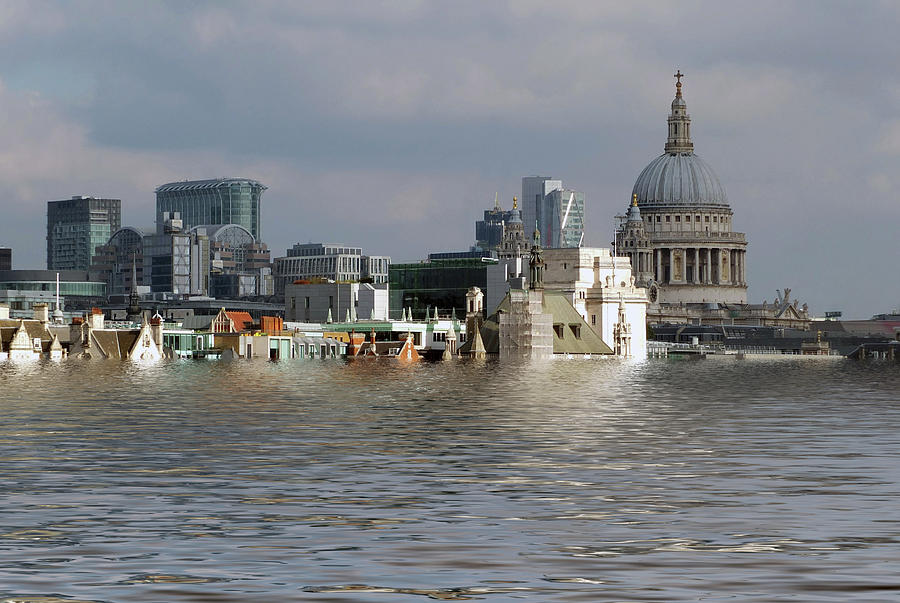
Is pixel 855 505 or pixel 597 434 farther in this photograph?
pixel 597 434

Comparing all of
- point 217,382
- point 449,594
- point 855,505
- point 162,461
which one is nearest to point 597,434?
point 162,461

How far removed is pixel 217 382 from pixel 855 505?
310 feet

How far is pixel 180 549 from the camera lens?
102ft

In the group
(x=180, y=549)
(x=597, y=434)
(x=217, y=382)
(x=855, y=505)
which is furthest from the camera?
(x=217, y=382)

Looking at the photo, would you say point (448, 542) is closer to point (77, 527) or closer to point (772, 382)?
point (77, 527)

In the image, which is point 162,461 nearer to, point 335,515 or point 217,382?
point 335,515

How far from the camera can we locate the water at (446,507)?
2752cm

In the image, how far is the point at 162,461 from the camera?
4972 cm

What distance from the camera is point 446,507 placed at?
37.8m

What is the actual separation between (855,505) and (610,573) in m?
11.7

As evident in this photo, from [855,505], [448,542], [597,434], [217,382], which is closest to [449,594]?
[448,542]

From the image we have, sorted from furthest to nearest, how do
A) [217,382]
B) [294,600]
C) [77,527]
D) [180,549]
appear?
[217,382] < [77,527] < [180,549] < [294,600]

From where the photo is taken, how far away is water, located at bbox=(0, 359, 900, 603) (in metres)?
27.5

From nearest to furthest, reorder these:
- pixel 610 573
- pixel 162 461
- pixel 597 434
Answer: pixel 610 573
pixel 162 461
pixel 597 434
